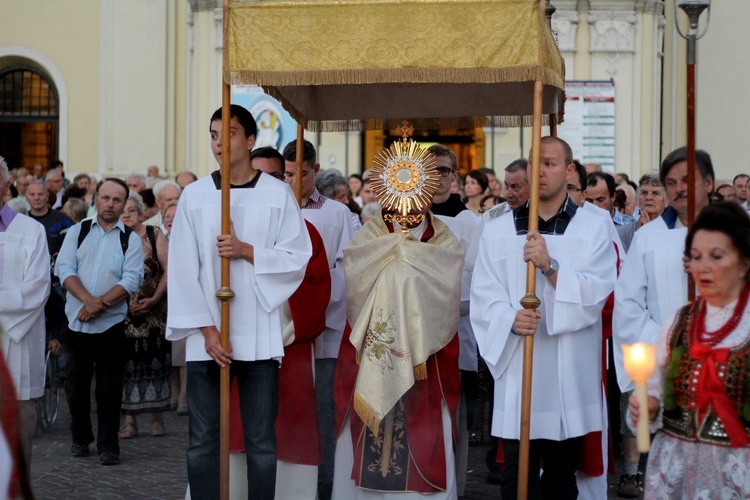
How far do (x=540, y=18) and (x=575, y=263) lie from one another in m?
1.22

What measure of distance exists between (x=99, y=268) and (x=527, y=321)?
4122 millimetres

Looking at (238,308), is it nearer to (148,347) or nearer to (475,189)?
(148,347)

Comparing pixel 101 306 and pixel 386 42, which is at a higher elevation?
pixel 386 42

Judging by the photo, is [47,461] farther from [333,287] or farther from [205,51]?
[205,51]

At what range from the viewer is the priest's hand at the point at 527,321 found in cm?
606

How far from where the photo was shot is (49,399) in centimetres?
1052

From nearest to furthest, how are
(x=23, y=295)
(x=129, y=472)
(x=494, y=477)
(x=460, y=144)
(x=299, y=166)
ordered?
(x=23, y=295) < (x=299, y=166) < (x=494, y=477) < (x=129, y=472) < (x=460, y=144)

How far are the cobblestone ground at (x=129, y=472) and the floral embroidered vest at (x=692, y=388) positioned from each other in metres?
3.45

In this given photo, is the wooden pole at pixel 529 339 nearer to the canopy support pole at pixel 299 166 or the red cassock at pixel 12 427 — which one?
the canopy support pole at pixel 299 166

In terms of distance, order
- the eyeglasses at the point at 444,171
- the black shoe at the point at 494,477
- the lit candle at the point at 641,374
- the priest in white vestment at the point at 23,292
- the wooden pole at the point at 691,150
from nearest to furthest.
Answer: the lit candle at the point at 641,374
the wooden pole at the point at 691,150
the priest in white vestment at the point at 23,292
the eyeglasses at the point at 444,171
the black shoe at the point at 494,477

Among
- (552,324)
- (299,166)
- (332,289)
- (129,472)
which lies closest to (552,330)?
(552,324)

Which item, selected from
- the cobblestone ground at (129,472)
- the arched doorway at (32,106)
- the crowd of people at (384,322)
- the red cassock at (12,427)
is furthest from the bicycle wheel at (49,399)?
the arched doorway at (32,106)

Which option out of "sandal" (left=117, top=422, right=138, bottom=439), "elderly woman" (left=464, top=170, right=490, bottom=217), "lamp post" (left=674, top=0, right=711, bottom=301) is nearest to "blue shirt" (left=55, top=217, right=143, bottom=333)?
"sandal" (left=117, top=422, right=138, bottom=439)

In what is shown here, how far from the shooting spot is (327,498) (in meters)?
7.57
